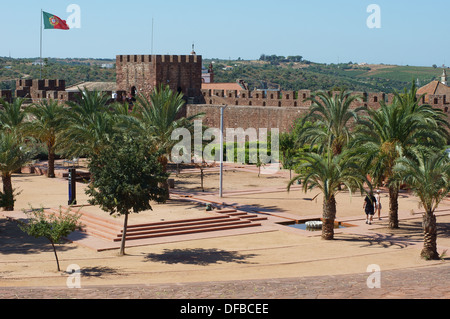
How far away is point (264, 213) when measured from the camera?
29359 mm

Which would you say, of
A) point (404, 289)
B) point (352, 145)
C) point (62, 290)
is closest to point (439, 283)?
point (404, 289)

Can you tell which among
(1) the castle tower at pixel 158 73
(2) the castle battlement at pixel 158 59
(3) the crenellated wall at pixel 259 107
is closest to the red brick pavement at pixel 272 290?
(3) the crenellated wall at pixel 259 107

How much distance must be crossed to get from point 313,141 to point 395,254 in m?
11.5

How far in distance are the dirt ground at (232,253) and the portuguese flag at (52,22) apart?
105 feet

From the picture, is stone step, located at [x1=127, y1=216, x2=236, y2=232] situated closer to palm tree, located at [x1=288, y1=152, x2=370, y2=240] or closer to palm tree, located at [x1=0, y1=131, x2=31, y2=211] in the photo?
palm tree, located at [x1=288, y1=152, x2=370, y2=240]

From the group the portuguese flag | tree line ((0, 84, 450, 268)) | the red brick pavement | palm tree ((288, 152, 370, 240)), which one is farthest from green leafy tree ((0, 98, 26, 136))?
the portuguese flag

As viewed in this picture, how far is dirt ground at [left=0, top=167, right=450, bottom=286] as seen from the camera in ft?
62.6

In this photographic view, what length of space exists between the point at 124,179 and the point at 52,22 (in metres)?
42.6

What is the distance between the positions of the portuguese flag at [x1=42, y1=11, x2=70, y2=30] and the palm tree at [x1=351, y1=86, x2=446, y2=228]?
4035 cm

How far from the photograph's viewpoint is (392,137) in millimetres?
25562

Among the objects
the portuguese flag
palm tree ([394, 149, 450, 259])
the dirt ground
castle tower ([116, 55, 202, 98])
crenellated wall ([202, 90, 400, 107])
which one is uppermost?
the portuguese flag

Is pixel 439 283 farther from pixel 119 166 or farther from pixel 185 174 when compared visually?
pixel 185 174
